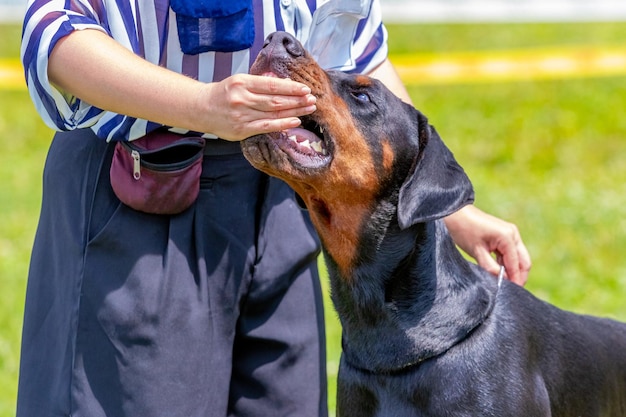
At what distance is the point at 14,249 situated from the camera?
7434 mm

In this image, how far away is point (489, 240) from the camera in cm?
372

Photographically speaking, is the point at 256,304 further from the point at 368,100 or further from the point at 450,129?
the point at 450,129

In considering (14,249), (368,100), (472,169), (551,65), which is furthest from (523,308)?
(551,65)

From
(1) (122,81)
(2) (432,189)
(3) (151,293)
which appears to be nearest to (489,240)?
(2) (432,189)

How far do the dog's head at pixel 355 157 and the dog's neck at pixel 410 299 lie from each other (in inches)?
4.5

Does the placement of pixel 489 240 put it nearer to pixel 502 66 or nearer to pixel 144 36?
pixel 144 36

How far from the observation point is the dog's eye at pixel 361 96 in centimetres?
323

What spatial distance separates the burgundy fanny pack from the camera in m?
3.14

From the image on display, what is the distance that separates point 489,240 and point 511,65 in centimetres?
865

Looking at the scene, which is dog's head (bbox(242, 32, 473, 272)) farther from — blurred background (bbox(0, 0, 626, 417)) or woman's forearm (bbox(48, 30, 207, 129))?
blurred background (bbox(0, 0, 626, 417))

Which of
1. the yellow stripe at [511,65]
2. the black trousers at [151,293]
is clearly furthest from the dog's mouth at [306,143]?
the yellow stripe at [511,65]

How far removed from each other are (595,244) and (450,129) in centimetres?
335

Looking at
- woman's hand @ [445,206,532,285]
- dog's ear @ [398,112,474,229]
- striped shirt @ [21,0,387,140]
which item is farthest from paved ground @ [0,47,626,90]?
dog's ear @ [398,112,474,229]

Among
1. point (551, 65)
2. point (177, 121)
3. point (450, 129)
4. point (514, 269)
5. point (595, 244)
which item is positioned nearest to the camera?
point (177, 121)
